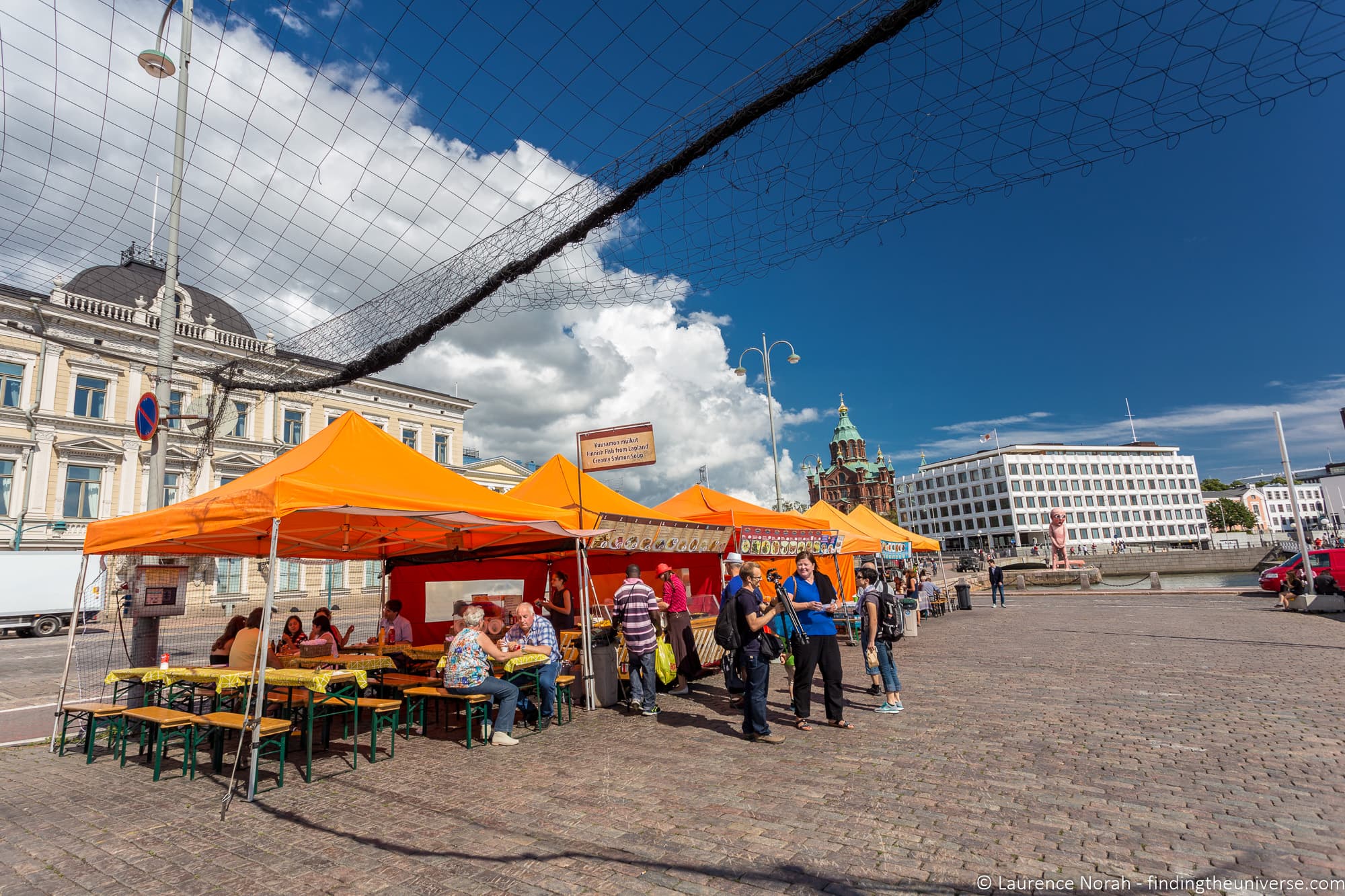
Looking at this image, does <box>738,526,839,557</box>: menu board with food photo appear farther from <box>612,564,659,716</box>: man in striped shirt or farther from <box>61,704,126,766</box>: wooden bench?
<box>61,704,126,766</box>: wooden bench

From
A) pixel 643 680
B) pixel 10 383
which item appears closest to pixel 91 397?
pixel 10 383

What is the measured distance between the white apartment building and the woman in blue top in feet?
402

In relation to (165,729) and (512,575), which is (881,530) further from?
(165,729)

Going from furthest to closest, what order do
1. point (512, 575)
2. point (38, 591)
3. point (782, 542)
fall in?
point (38, 591), point (782, 542), point (512, 575)

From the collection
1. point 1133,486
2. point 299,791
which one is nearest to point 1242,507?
point 1133,486

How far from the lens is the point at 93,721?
7.09 metres

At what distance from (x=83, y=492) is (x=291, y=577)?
10140 millimetres

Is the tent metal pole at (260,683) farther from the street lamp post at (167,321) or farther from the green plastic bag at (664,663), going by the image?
the green plastic bag at (664,663)

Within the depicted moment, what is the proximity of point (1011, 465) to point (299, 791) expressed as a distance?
421 feet

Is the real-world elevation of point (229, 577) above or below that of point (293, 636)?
above

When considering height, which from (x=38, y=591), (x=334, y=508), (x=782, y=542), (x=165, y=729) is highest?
(x=334, y=508)

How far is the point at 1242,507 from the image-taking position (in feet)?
485

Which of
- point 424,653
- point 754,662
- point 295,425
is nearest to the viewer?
point 754,662

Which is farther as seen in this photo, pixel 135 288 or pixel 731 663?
pixel 135 288
